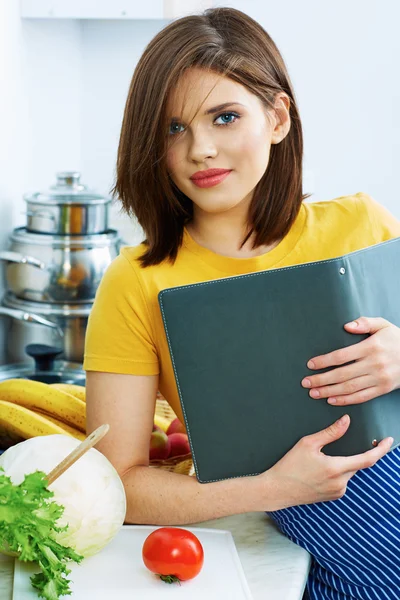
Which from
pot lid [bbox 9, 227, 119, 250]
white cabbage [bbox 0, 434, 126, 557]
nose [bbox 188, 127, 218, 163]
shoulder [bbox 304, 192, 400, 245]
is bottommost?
white cabbage [bbox 0, 434, 126, 557]

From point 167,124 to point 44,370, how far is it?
0.74m

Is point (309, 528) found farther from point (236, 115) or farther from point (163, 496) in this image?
point (236, 115)

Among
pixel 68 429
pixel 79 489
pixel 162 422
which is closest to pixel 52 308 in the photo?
pixel 162 422

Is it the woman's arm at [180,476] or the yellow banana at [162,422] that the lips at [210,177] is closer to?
the woman's arm at [180,476]

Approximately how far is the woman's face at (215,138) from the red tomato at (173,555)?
46cm

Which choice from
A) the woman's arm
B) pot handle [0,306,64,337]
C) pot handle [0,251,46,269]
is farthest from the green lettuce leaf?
pot handle [0,251,46,269]

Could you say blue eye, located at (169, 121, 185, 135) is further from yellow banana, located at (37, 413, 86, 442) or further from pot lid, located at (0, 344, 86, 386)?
pot lid, located at (0, 344, 86, 386)

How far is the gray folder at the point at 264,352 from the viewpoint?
1.02 meters

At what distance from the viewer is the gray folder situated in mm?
1016

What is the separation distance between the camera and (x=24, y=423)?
1326 millimetres

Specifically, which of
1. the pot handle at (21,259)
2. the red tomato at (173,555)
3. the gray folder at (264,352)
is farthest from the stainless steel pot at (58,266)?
the red tomato at (173,555)

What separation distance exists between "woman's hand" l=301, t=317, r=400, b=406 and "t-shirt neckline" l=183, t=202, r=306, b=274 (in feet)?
0.77

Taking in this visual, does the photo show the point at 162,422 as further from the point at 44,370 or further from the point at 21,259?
the point at 21,259

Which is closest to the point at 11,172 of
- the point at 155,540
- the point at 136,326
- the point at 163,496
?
the point at 136,326
